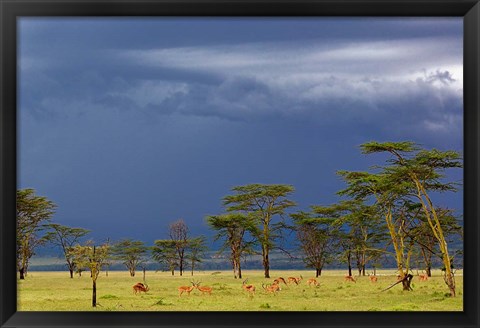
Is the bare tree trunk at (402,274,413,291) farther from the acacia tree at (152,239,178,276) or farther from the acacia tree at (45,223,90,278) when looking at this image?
the acacia tree at (45,223,90,278)

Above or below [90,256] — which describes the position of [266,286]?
below

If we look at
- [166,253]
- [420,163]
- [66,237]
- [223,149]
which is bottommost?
[166,253]

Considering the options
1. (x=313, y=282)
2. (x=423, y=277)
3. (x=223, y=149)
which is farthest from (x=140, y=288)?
(x=423, y=277)

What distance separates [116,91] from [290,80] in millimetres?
1857

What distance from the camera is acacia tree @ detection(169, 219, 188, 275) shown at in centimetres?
807

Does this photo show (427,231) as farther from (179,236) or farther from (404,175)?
(179,236)

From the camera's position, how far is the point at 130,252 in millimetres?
8148

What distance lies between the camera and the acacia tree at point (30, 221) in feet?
23.4

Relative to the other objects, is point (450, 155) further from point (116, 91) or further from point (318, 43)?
point (116, 91)

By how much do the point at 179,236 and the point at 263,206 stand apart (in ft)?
4.81

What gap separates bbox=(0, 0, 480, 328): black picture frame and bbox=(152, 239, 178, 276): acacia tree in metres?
5.75

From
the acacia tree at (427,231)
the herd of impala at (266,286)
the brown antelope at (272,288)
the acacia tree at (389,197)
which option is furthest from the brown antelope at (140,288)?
the acacia tree at (427,231)

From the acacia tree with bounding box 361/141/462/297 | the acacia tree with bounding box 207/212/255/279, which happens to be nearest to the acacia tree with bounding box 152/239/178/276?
the acacia tree with bounding box 207/212/255/279

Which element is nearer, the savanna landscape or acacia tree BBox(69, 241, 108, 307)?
acacia tree BBox(69, 241, 108, 307)
